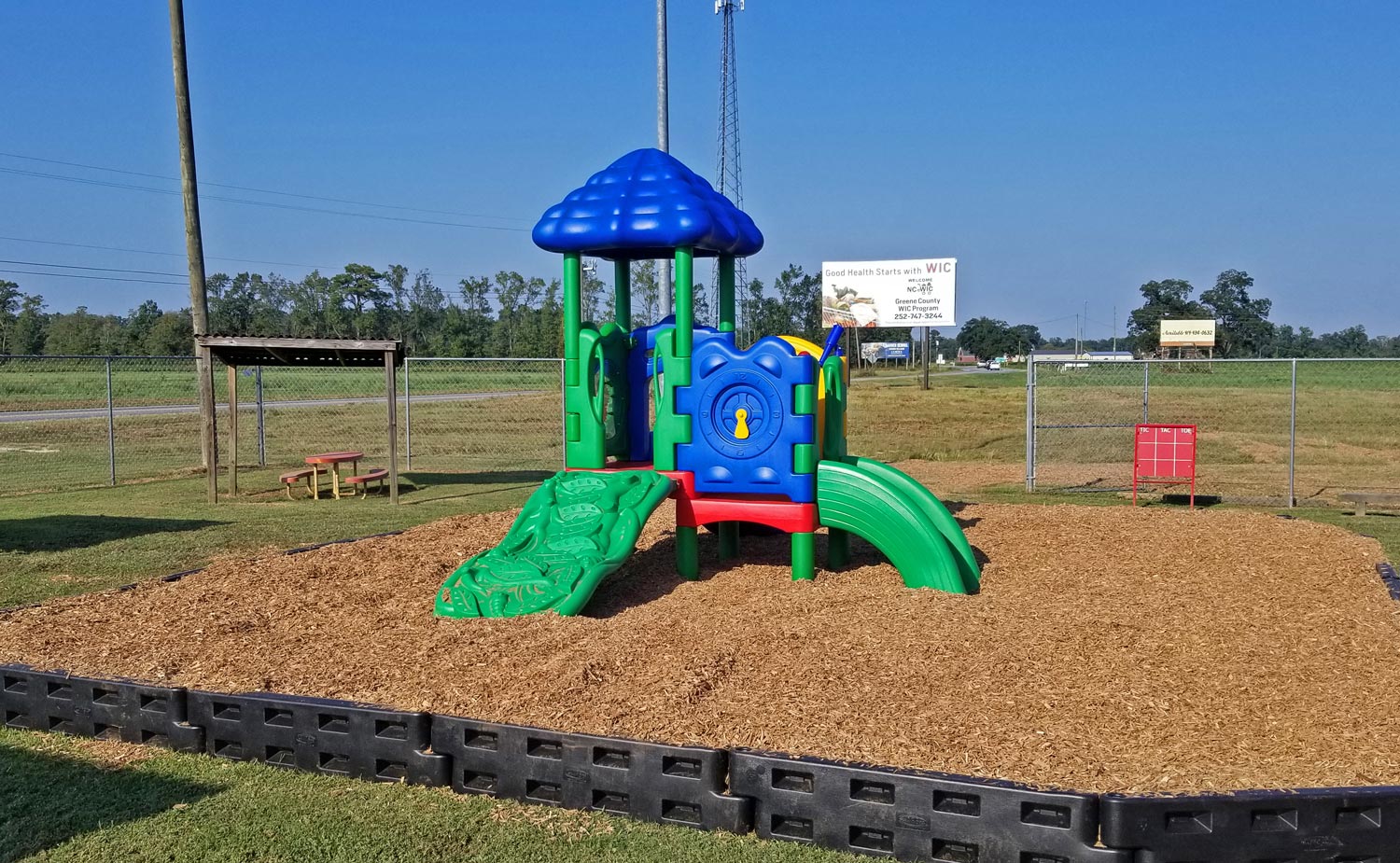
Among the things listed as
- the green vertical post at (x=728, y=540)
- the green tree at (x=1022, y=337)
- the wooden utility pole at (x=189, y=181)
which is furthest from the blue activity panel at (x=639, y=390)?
the green tree at (x=1022, y=337)

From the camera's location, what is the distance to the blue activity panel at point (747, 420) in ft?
26.4

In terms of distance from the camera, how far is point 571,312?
28.5 feet

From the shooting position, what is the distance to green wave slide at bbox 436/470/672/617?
7094mm

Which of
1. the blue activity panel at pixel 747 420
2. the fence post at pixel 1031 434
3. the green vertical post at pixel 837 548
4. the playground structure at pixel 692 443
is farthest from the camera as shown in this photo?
the fence post at pixel 1031 434

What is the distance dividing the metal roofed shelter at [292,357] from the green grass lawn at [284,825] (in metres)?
8.86

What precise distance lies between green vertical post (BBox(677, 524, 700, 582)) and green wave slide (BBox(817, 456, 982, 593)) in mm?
1080

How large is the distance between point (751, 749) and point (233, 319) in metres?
80.5

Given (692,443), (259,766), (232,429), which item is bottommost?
(259,766)

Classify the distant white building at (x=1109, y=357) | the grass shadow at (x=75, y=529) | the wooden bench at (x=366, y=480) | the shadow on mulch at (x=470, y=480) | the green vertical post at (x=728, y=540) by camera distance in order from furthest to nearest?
the shadow on mulch at (x=470, y=480)
the wooden bench at (x=366, y=480)
the distant white building at (x=1109, y=357)
the grass shadow at (x=75, y=529)
the green vertical post at (x=728, y=540)

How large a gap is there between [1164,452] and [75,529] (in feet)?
42.8

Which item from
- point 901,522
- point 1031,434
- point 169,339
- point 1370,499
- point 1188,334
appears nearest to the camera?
point 901,522

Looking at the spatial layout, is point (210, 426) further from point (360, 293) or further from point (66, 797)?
point (360, 293)

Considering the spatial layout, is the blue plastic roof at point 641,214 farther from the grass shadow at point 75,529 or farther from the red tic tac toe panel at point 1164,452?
the red tic tac toe panel at point 1164,452

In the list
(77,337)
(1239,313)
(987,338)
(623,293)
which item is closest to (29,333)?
(77,337)
